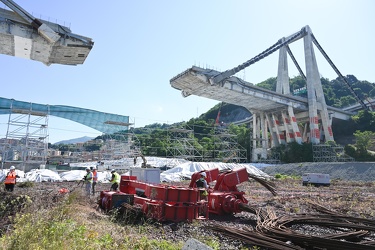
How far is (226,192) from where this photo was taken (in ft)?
26.8

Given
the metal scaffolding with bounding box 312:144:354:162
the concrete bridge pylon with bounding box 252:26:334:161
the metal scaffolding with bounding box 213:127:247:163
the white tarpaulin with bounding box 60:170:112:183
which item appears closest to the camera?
the white tarpaulin with bounding box 60:170:112:183

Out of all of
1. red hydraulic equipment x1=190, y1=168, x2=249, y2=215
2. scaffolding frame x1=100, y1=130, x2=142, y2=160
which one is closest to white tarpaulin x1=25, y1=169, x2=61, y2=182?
scaffolding frame x1=100, y1=130, x2=142, y2=160

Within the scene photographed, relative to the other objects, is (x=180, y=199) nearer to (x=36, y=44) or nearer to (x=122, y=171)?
(x=36, y=44)

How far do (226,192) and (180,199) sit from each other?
6.52 ft

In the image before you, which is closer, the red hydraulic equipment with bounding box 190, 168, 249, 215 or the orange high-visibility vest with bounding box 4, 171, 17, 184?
the red hydraulic equipment with bounding box 190, 168, 249, 215

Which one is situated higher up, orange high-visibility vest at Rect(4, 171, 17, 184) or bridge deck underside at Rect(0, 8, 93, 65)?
bridge deck underside at Rect(0, 8, 93, 65)

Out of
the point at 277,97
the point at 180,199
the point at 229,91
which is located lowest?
the point at 180,199

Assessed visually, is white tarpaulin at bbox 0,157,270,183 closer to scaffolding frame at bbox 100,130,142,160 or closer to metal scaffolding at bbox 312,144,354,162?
scaffolding frame at bbox 100,130,142,160

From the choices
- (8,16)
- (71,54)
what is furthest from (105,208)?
(8,16)

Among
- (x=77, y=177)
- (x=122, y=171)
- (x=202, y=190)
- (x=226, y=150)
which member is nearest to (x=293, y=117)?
(x=226, y=150)

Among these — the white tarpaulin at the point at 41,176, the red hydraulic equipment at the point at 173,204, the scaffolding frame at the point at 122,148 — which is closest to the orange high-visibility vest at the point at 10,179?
the red hydraulic equipment at the point at 173,204

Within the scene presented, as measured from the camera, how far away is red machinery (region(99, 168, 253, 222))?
260 inches

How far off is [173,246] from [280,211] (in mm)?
5629

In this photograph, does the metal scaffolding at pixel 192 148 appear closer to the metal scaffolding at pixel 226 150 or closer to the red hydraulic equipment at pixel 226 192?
the metal scaffolding at pixel 226 150
